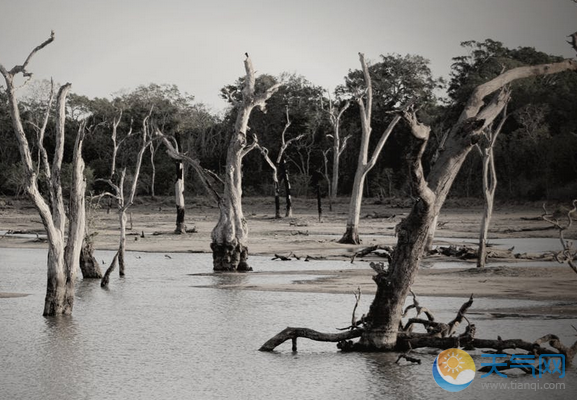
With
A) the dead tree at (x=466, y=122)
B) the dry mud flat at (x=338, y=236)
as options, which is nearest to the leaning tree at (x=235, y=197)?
the dry mud flat at (x=338, y=236)

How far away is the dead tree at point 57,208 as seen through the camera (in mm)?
16422

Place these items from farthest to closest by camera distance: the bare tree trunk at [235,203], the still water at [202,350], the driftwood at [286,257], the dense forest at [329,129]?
the dense forest at [329,129]
the driftwood at [286,257]
the bare tree trunk at [235,203]
the still water at [202,350]

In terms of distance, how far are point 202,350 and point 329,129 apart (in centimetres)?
5235

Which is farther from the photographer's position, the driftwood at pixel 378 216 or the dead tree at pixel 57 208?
A: the driftwood at pixel 378 216

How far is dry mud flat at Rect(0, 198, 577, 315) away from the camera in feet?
69.9

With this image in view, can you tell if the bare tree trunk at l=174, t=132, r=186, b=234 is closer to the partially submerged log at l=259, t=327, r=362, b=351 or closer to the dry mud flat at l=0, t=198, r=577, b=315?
the dry mud flat at l=0, t=198, r=577, b=315

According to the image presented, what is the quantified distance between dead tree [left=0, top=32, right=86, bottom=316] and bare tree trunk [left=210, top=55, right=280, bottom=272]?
23.5 feet

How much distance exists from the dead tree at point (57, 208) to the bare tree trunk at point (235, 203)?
7.16m

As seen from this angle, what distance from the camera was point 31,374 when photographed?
45.1ft

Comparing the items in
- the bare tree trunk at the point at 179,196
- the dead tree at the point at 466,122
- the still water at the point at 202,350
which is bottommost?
the still water at the point at 202,350

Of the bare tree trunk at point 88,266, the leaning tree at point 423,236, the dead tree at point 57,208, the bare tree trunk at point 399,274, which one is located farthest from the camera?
the bare tree trunk at point 88,266

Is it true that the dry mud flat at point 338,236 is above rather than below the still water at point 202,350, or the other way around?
above

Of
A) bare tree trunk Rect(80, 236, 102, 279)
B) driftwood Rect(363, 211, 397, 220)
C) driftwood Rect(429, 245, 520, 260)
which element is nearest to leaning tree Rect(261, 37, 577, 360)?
bare tree trunk Rect(80, 236, 102, 279)

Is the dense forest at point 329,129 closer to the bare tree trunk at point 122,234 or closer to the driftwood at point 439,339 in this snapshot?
the bare tree trunk at point 122,234
